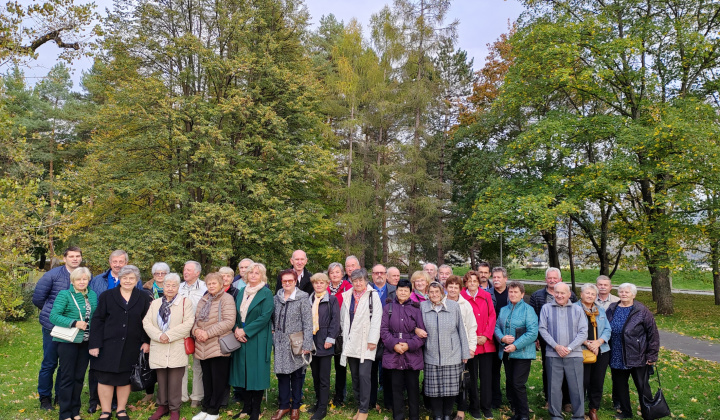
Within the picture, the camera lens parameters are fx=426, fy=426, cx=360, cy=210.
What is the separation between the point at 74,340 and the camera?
189 inches

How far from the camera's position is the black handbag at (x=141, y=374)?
4.81m

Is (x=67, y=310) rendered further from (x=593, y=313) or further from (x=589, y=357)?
(x=593, y=313)

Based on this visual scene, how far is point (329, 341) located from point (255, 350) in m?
0.88

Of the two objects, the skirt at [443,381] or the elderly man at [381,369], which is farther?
the elderly man at [381,369]

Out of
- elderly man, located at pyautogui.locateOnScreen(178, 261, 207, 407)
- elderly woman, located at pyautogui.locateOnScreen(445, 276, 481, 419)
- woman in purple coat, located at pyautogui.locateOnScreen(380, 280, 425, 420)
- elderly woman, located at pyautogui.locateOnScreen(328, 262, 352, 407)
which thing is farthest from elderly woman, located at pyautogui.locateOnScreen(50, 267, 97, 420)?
elderly woman, located at pyautogui.locateOnScreen(445, 276, 481, 419)

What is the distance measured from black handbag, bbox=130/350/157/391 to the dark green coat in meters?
0.94

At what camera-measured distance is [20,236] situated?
25.0ft

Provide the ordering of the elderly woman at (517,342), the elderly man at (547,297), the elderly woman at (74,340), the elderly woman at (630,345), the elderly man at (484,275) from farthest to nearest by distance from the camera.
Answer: the elderly man at (484,275), the elderly man at (547,297), the elderly woman at (630,345), the elderly woman at (517,342), the elderly woman at (74,340)

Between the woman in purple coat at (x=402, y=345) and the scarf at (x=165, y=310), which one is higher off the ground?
the scarf at (x=165, y=310)

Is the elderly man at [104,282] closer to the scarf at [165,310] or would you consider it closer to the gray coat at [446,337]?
the scarf at [165,310]

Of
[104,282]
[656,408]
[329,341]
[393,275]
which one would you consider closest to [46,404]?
[104,282]

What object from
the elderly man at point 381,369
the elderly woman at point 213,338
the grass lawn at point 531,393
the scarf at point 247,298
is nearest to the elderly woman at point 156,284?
the grass lawn at point 531,393

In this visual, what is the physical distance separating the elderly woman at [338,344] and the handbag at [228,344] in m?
1.25

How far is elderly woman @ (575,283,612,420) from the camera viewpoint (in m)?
5.25
